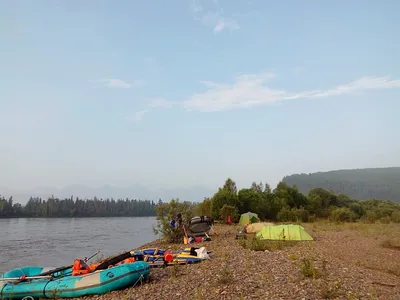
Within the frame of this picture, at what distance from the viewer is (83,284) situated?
27.2 feet

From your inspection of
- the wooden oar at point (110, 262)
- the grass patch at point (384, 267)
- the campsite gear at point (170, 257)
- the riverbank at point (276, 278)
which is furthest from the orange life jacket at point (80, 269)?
the grass patch at point (384, 267)

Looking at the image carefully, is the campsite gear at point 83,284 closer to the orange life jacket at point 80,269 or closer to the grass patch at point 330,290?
the orange life jacket at point 80,269

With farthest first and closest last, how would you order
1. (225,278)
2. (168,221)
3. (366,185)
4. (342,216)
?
1. (366,185)
2. (342,216)
3. (168,221)
4. (225,278)

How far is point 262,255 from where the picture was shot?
11.6 metres

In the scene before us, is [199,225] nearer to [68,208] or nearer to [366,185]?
[68,208]

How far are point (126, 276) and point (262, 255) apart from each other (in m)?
5.08

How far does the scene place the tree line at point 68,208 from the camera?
9846 centimetres

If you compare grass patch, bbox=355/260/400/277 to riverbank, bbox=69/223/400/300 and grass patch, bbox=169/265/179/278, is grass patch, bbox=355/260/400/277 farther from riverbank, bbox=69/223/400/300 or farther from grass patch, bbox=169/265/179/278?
grass patch, bbox=169/265/179/278

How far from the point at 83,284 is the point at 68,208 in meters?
106

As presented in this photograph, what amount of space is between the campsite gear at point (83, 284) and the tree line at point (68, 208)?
82.4 metres

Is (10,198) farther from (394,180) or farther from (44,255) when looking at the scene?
(394,180)

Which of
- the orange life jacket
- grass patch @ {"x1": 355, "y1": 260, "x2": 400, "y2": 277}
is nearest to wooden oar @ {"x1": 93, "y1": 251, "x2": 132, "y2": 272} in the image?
the orange life jacket

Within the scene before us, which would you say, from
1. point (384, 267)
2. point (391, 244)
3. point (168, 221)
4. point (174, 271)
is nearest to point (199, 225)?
point (168, 221)

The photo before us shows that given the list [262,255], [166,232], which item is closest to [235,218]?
[166,232]
